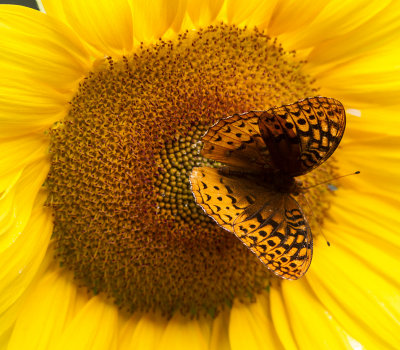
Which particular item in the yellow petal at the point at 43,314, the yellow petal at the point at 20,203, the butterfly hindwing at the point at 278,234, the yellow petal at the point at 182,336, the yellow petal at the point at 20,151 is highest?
the butterfly hindwing at the point at 278,234

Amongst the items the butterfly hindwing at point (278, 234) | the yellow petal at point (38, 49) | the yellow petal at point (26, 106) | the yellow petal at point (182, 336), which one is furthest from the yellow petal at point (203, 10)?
the yellow petal at point (182, 336)

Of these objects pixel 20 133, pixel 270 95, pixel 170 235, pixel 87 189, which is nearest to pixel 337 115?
pixel 270 95

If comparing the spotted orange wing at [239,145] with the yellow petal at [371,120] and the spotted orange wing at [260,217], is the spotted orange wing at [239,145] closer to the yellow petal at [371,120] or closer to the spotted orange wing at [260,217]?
the spotted orange wing at [260,217]

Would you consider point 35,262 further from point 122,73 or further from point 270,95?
point 270,95

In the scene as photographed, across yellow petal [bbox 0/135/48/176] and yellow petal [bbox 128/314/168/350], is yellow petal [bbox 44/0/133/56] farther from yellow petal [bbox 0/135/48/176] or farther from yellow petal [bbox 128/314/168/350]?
yellow petal [bbox 128/314/168/350]

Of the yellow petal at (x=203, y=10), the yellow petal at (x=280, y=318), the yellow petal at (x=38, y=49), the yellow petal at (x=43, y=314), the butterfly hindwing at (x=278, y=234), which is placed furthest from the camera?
the yellow petal at (x=280, y=318)

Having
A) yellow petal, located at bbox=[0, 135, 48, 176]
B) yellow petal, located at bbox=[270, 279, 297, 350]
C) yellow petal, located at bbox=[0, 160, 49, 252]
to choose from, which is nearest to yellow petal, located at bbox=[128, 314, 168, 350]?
yellow petal, located at bbox=[270, 279, 297, 350]
